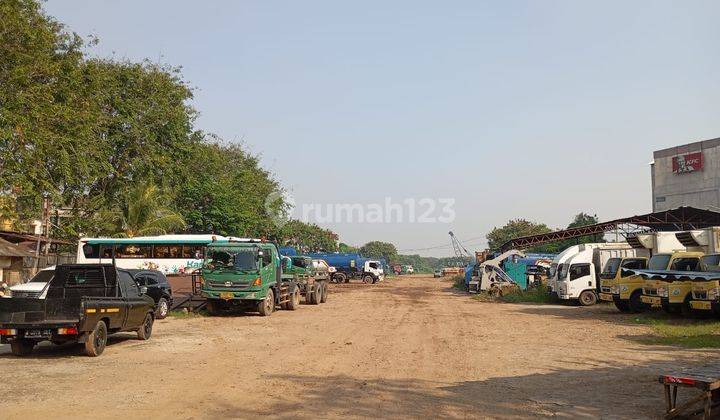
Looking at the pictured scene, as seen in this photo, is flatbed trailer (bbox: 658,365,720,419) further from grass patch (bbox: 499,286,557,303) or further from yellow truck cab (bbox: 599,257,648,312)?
grass patch (bbox: 499,286,557,303)

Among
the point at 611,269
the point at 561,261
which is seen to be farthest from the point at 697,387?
the point at 561,261

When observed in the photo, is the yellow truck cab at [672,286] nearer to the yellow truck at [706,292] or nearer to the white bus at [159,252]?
the yellow truck at [706,292]

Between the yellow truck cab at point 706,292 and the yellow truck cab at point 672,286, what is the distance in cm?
40

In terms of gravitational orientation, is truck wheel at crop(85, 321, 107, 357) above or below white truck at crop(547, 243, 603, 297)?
below

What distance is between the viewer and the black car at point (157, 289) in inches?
820

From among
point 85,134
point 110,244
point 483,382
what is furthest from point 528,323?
point 110,244

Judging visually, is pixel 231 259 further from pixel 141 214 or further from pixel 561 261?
pixel 141 214

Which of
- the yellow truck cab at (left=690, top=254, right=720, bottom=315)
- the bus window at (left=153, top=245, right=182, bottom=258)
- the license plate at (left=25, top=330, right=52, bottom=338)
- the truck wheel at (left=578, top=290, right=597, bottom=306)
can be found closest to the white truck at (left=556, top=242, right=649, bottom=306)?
the truck wheel at (left=578, top=290, right=597, bottom=306)

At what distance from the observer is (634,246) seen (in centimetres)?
2597

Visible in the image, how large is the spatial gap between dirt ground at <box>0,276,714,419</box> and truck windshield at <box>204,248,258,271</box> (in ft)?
12.0

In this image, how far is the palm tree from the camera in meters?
38.3

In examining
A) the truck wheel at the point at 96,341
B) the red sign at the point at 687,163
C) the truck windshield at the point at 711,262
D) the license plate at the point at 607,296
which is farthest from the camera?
the red sign at the point at 687,163

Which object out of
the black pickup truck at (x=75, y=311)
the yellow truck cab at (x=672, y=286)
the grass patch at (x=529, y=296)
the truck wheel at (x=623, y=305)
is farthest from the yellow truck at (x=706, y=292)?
the black pickup truck at (x=75, y=311)

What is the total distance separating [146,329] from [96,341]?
2.70m
